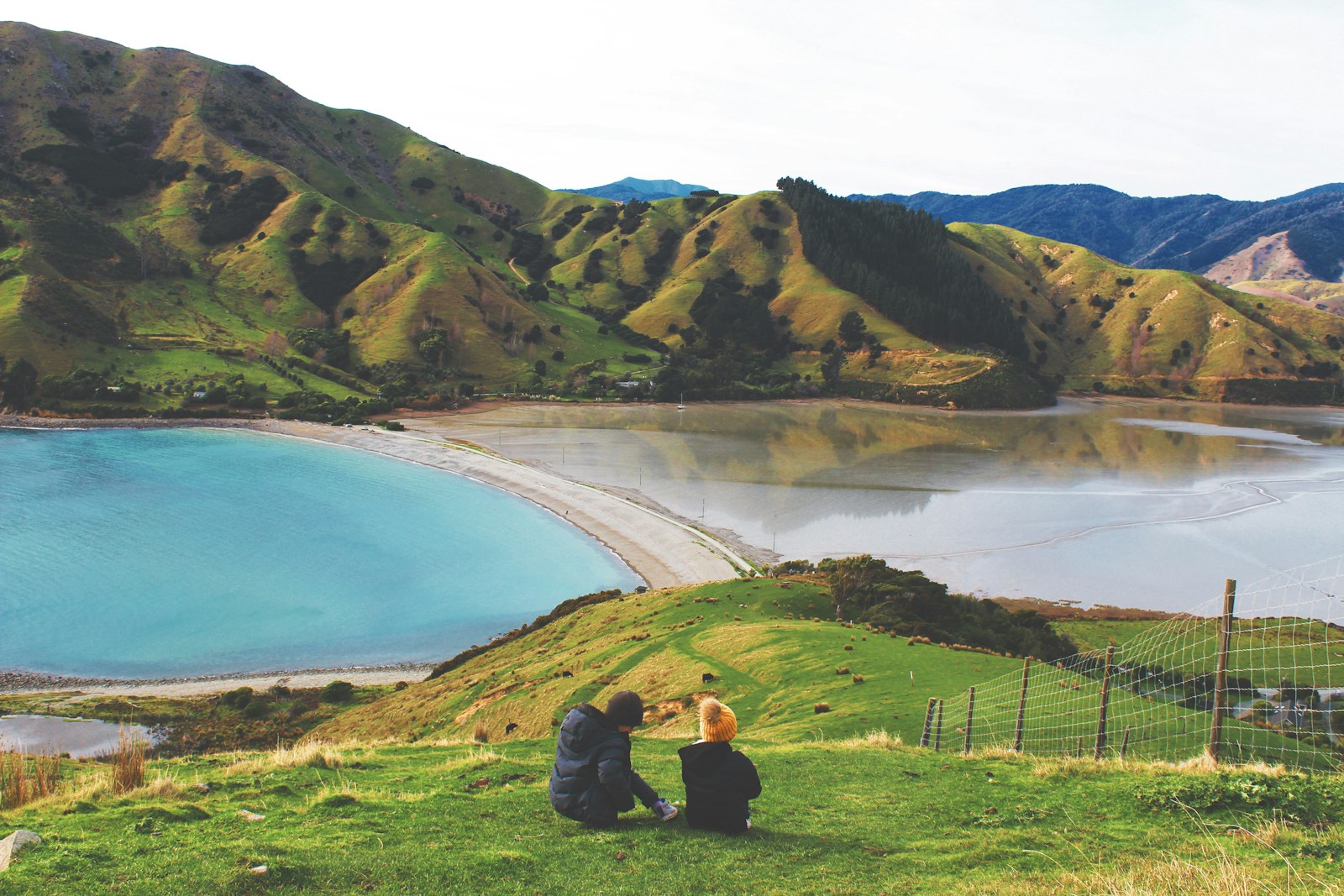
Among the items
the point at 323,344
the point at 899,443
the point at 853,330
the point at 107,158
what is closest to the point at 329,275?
the point at 323,344

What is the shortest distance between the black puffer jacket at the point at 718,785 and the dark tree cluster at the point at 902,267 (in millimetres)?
151682

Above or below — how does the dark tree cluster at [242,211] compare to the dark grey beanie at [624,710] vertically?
above

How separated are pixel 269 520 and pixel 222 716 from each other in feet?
100

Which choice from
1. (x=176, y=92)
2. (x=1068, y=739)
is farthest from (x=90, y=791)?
(x=176, y=92)

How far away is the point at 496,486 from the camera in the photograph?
226 feet

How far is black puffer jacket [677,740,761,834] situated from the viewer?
8.47 m

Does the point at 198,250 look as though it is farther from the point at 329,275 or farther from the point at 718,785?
the point at 718,785

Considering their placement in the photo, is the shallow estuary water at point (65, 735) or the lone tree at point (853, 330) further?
the lone tree at point (853, 330)

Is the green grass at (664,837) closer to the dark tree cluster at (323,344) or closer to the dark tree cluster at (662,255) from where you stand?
the dark tree cluster at (323,344)

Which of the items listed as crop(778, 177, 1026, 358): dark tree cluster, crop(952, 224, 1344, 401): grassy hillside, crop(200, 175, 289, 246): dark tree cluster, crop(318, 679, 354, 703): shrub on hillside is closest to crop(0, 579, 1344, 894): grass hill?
crop(318, 679, 354, 703): shrub on hillside

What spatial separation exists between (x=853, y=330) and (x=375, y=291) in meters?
85.4

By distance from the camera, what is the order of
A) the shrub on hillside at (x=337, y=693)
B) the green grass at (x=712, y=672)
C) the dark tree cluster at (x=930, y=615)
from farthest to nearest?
the shrub on hillside at (x=337, y=693)
the dark tree cluster at (x=930, y=615)
the green grass at (x=712, y=672)

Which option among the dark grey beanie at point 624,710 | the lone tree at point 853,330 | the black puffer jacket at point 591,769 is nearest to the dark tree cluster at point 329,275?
the lone tree at point 853,330

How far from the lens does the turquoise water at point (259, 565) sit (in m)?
36.0
